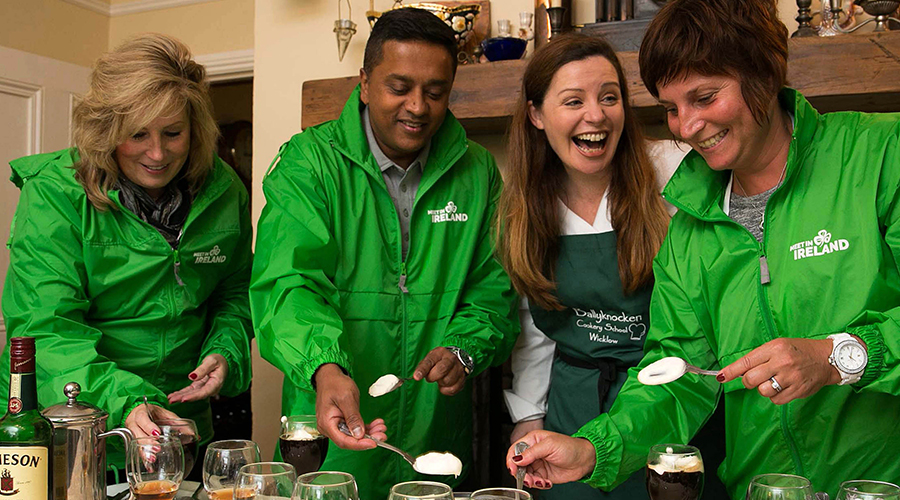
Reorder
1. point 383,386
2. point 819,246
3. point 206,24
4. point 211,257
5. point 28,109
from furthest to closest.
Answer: point 206,24 → point 28,109 → point 211,257 → point 383,386 → point 819,246

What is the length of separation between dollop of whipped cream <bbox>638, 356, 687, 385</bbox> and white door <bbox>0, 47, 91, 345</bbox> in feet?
12.5

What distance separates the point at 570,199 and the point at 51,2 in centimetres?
386

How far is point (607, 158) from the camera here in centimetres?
216

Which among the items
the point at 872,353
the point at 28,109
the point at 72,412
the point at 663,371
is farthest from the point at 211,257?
the point at 28,109

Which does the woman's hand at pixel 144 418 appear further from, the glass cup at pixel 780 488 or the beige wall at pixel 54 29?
the beige wall at pixel 54 29

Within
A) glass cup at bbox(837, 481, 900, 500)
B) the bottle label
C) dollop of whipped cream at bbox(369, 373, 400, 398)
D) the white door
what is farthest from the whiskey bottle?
the white door

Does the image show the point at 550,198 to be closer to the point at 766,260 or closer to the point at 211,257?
the point at 766,260

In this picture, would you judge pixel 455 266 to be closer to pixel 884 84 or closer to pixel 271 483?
pixel 271 483

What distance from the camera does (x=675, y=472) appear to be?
144 centimetres

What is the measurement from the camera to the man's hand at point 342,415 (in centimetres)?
170

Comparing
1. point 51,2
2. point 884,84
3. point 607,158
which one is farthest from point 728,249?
point 51,2

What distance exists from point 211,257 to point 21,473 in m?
1.11

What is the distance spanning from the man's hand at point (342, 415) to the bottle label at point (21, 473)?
21.4 inches

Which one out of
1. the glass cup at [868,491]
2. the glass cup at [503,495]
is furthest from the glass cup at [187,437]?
the glass cup at [868,491]
